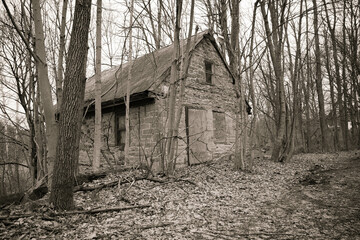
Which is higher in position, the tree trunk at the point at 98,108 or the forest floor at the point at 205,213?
the tree trunk at the point at 98,108

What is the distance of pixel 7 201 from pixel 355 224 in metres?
5.60

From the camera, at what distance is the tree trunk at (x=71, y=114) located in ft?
12.0

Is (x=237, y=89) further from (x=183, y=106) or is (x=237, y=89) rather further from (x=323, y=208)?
(x=323, y=208)

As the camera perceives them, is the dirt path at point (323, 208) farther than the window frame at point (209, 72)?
No

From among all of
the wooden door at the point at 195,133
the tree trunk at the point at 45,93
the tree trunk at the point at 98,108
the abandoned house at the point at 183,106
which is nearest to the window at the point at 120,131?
the abandoned house at the point at 183,106

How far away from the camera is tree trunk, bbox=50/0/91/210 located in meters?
3.66

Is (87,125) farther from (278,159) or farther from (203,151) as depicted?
(278,159)

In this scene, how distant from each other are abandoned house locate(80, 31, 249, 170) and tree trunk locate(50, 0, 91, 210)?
12.4ft

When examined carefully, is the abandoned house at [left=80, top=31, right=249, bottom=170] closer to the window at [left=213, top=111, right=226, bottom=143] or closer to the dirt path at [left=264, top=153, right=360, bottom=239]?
the window at [left=213, top=111, right=226, bottom=143]

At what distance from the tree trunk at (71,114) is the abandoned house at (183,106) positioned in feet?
12.4

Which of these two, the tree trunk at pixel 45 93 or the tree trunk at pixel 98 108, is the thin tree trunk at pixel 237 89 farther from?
the tree trunk at pixel 45 93

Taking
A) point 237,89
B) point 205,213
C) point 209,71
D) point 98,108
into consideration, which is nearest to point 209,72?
point 209,71

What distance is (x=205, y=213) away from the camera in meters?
4.00

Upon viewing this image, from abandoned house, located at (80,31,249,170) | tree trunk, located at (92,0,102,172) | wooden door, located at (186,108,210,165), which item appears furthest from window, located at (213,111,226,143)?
tree trunk, located at (92,0,102,172)
